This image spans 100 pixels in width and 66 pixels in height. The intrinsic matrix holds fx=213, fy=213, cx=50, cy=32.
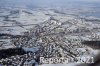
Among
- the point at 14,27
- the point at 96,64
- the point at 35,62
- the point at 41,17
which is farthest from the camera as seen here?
the point at 41,17

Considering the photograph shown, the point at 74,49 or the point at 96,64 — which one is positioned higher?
the point at 96,64

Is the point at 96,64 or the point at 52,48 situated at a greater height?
the point at 96,64

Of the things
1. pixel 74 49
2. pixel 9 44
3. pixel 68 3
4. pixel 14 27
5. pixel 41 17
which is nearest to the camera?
pixel 74 49

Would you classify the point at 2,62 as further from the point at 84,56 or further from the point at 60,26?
the point at 60,26

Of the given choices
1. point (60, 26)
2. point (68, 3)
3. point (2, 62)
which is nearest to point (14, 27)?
point (60, 26)

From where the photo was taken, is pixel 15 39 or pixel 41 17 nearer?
pixel 15 39

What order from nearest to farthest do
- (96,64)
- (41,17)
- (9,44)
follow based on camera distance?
(96,64), (9,44), (41,17)

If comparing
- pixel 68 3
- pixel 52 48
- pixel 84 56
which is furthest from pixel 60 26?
pixel 68 3

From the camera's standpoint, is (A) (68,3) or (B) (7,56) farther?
(A) (68,3)

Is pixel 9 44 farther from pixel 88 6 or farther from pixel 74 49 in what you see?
pixel 88 6
